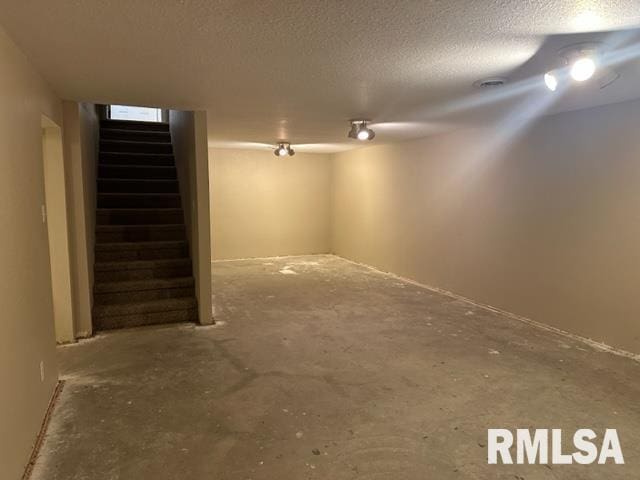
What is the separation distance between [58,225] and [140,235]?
1407 millimetres

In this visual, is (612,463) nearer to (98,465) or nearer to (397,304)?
(98,465)

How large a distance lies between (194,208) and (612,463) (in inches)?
142

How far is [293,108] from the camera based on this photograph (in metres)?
3.66

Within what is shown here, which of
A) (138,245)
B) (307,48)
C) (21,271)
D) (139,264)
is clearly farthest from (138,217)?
(307,48)

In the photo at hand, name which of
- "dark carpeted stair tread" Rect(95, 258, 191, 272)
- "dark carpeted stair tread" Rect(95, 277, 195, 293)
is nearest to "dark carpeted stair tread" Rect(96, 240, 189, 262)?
"dark carpeted stair tread" Rect(95, 258, 191, 272)

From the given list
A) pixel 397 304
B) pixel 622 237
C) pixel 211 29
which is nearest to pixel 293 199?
pixel 397 304

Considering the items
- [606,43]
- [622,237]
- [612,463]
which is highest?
[606,43]

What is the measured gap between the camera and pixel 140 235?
189 inches

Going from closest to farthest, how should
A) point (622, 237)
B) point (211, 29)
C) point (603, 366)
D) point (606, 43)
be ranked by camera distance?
point (211, 29) → point (606, 43) → point (603, 366) → point (622, 237)

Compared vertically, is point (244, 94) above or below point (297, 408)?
above

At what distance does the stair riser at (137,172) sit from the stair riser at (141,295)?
193 cm

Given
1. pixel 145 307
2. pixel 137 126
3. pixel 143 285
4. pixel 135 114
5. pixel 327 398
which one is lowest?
pixel 327 398

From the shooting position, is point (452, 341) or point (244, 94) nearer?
point (244, 94)

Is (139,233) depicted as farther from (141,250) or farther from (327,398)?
(327,398)
